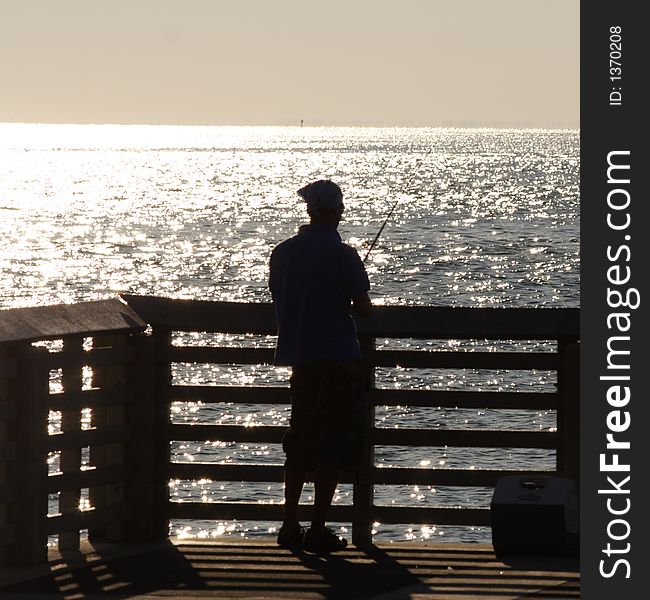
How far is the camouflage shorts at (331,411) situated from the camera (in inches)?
278

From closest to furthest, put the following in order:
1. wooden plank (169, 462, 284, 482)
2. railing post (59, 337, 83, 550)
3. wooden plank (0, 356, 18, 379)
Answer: wooden plank (0, 356, 18, 379) → railing post (59, 337, 83, 550) → wooden plank (169, 462, 284, 482)

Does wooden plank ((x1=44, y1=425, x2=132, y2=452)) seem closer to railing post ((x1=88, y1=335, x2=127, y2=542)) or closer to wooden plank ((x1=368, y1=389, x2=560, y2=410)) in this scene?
railing post ((x1=88, y1=335, x2=127, y2=542))

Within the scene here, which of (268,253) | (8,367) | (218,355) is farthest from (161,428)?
(268,253)

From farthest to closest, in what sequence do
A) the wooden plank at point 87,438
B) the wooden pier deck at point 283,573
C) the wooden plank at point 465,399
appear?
the wooden plank at point 465,399 < the wooden plank at point 87,438 < the wooden pier deck at point 283,573

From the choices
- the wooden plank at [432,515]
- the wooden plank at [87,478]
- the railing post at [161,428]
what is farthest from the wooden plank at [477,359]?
the wooden plank at [87,478]

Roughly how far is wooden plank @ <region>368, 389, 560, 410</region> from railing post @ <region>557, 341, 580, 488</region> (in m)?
0.07

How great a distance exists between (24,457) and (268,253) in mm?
54155

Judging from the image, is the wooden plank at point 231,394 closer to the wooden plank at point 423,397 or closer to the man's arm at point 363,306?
the wooden plank at point 423,397

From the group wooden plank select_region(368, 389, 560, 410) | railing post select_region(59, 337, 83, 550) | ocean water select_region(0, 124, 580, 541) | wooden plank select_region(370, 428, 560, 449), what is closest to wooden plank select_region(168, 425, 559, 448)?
wooden plank select_region(370, 428, 560, 449)

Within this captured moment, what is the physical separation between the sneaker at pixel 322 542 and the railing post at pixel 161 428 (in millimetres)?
722

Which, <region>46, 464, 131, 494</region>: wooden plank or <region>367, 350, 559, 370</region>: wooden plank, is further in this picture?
<region>367, 350, 559, 370</region>: wooden plank

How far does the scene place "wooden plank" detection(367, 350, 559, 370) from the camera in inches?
287

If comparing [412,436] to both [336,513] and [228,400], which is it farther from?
[228,400]

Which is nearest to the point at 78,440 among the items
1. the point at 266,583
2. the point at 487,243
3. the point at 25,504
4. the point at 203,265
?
the point at 25,504
